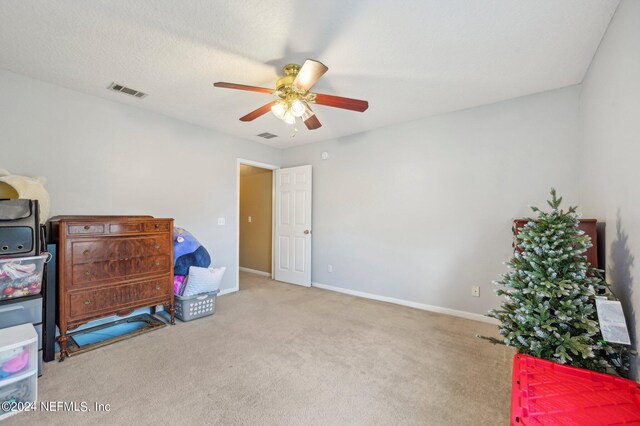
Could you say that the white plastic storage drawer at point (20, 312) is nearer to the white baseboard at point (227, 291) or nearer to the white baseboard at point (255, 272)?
the white baseboard at point (227, 291)

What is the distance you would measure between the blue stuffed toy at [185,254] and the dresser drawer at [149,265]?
21cm

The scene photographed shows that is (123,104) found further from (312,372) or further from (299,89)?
(312,372)

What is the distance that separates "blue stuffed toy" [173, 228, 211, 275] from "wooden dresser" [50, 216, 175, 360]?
21 cm

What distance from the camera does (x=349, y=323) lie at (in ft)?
10.1

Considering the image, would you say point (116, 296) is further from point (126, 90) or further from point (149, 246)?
point (126, 90)

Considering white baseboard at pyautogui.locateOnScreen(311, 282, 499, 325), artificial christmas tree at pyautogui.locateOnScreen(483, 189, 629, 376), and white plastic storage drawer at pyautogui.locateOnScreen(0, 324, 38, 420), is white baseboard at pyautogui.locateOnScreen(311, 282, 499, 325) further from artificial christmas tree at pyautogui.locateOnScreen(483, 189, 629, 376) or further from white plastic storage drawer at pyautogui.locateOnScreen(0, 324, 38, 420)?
white plastic storage drawer at pyautogui.locateOnScreen(0, 324, 38, 420)

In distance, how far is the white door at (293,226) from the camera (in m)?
4.68

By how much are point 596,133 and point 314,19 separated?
7.65 ft

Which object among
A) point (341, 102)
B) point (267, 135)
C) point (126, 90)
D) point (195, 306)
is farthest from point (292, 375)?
point (267, 135)

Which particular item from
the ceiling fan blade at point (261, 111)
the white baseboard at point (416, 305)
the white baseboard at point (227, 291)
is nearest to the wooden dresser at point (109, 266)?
the white baseboard at point (227, 291)

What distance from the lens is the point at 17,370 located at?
5.59ft

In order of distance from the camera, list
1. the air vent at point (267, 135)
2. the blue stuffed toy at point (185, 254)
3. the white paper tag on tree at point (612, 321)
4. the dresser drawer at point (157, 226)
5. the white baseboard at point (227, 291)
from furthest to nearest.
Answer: the air vent at point (267, 135)
the white baseboard at point (227, 291)
the blue stuffed toy at point (185, 254)
the dresser drawer at point (157, 226)
the white paper tag on tree at point (612, 321)

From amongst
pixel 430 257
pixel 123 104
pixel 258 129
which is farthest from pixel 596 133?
pixel 123 104

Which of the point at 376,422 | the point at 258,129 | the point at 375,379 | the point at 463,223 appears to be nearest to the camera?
the point at 376,422
